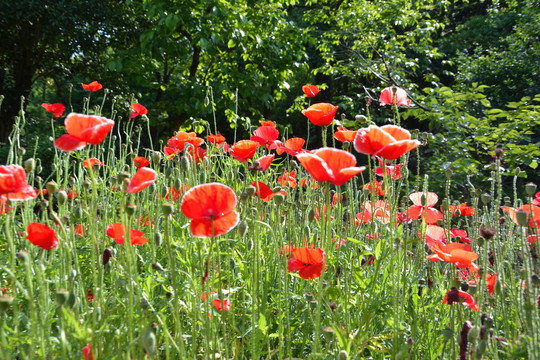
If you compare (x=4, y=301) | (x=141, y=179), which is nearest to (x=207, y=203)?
(x=141, y=179)

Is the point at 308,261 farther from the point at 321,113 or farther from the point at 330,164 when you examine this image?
the point at 321,113

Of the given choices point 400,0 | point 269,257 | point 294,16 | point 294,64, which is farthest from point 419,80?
point 269,257

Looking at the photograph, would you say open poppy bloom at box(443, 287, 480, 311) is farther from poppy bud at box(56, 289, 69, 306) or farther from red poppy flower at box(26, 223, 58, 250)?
red poppy flower at box(26, 223, 58, 250)

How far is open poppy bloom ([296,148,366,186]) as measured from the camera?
3.09ft

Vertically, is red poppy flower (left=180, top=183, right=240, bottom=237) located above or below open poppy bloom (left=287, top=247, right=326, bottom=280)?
above

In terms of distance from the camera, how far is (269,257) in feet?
6.13

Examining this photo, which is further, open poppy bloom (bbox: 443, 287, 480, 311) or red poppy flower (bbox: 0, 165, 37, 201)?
open poppy bloom (bbox: 443, 287, 480, 311)

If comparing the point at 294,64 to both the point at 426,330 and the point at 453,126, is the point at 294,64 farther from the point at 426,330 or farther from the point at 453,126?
the point at 426,330

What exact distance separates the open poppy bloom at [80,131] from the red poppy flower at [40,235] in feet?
0.75

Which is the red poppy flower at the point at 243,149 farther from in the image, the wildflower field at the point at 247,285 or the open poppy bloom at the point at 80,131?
the open poppy bloom at the point at 80,131

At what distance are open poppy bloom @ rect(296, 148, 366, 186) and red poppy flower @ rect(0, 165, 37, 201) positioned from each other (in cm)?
59

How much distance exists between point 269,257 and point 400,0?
23.3 ft

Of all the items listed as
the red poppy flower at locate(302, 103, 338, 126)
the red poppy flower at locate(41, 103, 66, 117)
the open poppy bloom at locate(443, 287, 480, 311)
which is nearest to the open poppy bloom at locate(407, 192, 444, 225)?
the red poppy flower at locate(302, 103, 338, 126)

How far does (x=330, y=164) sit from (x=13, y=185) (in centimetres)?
67
